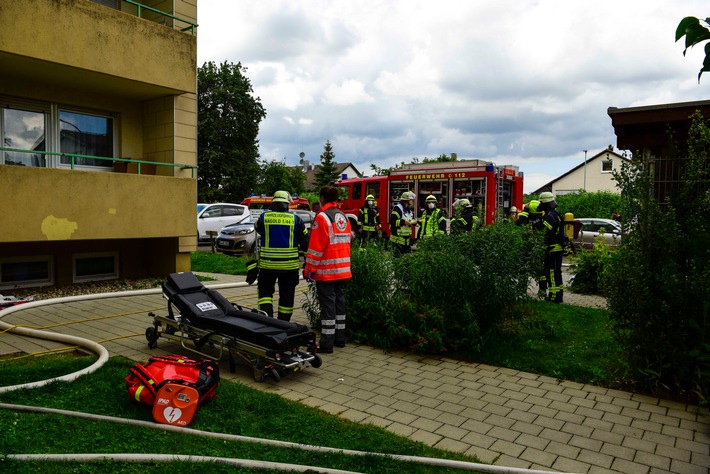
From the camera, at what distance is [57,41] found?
9.06 m

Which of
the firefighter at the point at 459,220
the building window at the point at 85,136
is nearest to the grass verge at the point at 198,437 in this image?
the firefighter at the point at 459,220

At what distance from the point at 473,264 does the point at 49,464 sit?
4925 millimetres

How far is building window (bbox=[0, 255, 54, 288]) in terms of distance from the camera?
9.94 metres

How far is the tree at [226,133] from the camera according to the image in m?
47.4

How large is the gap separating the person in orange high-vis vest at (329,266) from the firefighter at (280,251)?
250 mm

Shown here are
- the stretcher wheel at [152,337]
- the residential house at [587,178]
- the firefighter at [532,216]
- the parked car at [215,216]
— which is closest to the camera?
the stretcher wheel at [152,337]

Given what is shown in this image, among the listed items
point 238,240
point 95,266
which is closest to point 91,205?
point 95,266

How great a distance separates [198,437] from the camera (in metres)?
3.79

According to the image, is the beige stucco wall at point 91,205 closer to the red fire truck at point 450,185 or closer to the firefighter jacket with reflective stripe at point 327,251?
the firefighter jacket with reflective stripe at point 327,251

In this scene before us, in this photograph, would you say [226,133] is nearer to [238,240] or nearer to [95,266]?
[238,240]

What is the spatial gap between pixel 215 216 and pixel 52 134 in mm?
10132

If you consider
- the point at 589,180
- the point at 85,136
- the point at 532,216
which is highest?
the point at 589,180

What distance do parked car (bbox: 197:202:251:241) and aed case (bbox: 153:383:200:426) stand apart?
1625cm

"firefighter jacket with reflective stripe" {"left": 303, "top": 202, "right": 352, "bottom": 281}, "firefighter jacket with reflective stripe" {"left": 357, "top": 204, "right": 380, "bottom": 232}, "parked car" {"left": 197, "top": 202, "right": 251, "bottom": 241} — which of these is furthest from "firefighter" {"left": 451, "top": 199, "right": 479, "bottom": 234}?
"parked car" {"left": 197, "top": 202, "right": 251, "bottom": 241}
